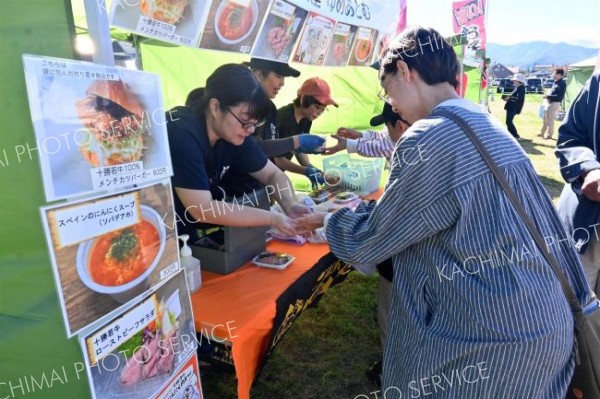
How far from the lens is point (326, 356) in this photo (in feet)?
7.90

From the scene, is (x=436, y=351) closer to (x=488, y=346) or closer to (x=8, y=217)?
(x=488, y=346)

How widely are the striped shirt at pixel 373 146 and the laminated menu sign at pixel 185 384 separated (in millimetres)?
2069

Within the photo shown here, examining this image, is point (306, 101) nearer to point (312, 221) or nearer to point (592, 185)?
point (312, 221)

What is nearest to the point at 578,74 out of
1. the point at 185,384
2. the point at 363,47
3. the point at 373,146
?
the point at 363,47

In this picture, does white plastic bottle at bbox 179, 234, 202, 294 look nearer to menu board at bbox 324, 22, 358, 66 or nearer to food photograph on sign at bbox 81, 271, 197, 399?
food photograph on sign at bbox 81, 271, 197, 399

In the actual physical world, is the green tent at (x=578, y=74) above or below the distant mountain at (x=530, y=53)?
below

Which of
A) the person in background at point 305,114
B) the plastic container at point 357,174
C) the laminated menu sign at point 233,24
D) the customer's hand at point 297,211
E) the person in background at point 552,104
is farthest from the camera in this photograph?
the person in background at point 552,104

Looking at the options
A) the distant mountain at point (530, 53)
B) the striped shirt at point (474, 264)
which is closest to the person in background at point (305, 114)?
the striped shirt at point (474, 264)

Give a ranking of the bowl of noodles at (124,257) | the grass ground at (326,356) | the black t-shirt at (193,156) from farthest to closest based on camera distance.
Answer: the grass ground at (326,356) → the black t-shirt at (193,156) → the bowl of noodles at (124,257)

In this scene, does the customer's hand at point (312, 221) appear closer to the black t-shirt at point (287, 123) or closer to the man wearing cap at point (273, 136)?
the man wearing cap at point (273, 136)

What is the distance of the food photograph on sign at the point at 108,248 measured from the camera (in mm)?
799

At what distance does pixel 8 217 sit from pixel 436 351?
41.6 inches

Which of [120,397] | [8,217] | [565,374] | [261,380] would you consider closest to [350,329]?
[261,380]

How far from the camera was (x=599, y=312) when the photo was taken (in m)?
1.17
